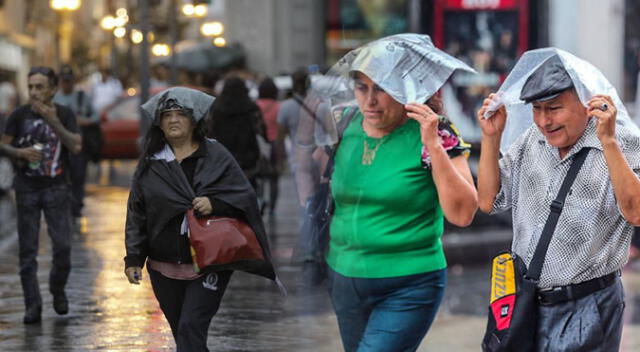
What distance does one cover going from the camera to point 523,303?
16.0ft

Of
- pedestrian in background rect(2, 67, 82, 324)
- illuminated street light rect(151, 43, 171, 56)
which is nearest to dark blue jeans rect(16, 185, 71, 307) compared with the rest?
pedestrian in background rect(2, 67, 82, 324)

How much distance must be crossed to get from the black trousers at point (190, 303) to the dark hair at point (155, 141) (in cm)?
47

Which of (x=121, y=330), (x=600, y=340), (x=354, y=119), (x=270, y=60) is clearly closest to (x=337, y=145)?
(x=354, y=119)

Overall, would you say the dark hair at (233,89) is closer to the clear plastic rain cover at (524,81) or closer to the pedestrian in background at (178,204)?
the pedestrian in background at (178,204)

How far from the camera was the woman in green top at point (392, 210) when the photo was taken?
5.37 meters

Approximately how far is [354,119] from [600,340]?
140 cm

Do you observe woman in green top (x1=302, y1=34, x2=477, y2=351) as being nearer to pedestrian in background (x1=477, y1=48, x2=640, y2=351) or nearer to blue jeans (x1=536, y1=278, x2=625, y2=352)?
pedestrian in background (x1=477, y1=48, x2=640, y2=351)

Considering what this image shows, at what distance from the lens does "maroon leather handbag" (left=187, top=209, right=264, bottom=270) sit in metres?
6.36

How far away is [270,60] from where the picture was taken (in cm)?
4403

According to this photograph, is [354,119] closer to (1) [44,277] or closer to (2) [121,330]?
(2) [121,330]

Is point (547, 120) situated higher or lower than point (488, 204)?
higher

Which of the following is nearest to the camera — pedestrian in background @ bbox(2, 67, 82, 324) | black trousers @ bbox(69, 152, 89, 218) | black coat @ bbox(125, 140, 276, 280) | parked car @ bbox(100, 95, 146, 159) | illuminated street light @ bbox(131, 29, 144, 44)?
black coat @ bbox(125, 140, 276, 280)

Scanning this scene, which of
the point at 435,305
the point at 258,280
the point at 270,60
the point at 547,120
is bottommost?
the point at 270,60

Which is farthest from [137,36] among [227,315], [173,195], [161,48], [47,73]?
[161,48]
